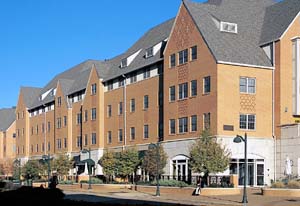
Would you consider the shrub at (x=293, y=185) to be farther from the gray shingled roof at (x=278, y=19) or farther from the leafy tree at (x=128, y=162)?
the leafy tree at (x=128, y=162)

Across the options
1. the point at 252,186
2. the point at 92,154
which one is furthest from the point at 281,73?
the point at 92,154

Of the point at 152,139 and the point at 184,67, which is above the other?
the point at 184,67

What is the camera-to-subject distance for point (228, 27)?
5481 centimetres

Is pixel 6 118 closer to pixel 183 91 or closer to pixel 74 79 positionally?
pixel 74 79

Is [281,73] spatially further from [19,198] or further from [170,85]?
[19,198]

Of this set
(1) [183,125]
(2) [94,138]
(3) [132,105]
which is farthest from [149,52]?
(2) [94,138]

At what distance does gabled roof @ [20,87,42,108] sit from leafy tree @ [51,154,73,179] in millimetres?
31741

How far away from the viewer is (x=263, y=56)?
53219mm

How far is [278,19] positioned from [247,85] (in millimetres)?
7635

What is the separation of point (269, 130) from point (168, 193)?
11.5 m

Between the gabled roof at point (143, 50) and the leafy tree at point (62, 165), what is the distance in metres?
11.7

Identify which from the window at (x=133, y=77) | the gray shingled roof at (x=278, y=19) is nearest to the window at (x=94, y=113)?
the window at (x=133, y=77)

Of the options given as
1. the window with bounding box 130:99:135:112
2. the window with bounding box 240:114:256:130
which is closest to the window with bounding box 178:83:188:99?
the window with bounding box 240:114:256:130

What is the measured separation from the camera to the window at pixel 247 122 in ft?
169
